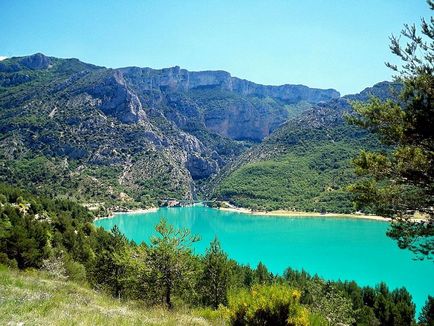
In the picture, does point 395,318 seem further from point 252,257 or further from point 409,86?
point 252,257

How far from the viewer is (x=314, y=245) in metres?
107

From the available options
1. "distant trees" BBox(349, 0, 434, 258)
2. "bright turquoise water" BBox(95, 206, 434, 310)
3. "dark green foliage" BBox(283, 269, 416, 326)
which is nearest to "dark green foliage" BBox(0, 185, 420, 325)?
"dark green foliage" BBox(283, 269, 416, 326)

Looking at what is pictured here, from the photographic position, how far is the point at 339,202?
161 m

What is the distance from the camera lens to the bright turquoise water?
80.6 meters

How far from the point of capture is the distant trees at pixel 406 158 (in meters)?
13.3

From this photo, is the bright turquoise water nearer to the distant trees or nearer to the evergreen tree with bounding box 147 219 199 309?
the evergreen tree with bounding box 147 219 199 309

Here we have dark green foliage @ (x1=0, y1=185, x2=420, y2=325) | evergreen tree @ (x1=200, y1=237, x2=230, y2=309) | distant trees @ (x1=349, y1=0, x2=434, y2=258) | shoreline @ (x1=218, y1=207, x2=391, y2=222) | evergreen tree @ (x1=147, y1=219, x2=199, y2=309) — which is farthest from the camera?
shoreline @ (x1=218, y1=207, x2=391, y2=222)

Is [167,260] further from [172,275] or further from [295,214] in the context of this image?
[295,214]

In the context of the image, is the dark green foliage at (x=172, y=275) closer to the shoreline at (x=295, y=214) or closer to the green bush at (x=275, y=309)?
the green bush at (x=275, y=309)

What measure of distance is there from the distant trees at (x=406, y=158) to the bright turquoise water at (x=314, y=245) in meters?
47.3

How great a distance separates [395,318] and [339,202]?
126 meters

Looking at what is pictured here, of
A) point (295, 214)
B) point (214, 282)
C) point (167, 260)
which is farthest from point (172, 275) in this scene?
point (295, 214)

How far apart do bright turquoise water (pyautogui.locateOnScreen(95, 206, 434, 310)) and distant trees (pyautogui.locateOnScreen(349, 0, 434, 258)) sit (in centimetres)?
4729

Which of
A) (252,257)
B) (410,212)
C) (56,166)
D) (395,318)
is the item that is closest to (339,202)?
(252,257)
